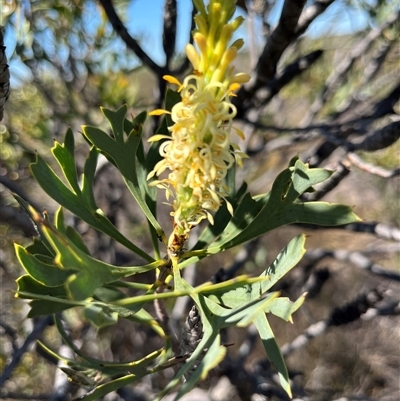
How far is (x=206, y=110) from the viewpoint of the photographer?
1.43 feet

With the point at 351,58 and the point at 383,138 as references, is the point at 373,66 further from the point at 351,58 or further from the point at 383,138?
the point at 383,138

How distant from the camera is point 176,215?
0.50m

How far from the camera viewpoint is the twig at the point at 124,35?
32.3 inches

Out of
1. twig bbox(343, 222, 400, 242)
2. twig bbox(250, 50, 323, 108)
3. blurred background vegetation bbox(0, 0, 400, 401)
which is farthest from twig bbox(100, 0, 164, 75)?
twig bbox(343, 222, 400, 242)

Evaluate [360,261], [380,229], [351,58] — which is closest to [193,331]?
[380,229]

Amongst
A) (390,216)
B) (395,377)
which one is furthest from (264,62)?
(390,216)

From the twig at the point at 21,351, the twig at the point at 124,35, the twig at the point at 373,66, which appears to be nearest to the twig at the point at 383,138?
the twig at the point at 124,35

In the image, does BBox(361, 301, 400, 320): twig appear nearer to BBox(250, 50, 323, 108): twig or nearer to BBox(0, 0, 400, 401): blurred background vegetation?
BBox(0, 0, 400, 401): blurred background vegetation

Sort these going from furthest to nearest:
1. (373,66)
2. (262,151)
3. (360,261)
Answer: (262,151), (373,66), (360,261)

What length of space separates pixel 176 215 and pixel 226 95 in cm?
15

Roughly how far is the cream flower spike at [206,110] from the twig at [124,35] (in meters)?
0.44

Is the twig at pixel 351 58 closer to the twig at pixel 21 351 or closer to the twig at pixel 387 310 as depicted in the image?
the twig at pixel 387 310

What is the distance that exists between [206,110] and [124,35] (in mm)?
500

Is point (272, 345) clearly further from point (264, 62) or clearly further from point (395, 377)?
point (395, 377)
